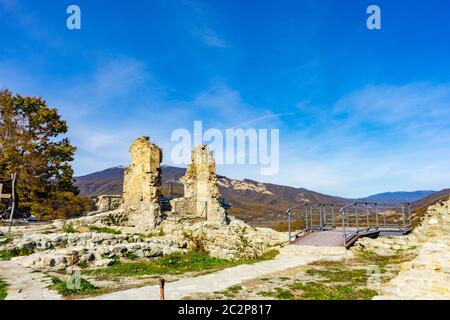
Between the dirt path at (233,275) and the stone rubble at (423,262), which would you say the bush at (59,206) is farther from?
the stone rubble at (423,262)

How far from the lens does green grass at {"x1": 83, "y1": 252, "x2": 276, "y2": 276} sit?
1159cm

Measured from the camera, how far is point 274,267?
1120 centimetres

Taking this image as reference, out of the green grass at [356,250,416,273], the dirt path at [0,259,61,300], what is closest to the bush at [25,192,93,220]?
the dirt path at [0,259,61,300]

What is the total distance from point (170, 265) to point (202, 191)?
46.8 ft

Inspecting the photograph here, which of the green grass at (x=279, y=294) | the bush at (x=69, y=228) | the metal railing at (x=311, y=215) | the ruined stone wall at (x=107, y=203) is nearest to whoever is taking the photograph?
the green grass at (x=279, y=294)

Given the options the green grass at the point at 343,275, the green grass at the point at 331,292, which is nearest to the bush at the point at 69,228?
the green grass at the point at 343,275

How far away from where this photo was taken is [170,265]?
42.7 feet

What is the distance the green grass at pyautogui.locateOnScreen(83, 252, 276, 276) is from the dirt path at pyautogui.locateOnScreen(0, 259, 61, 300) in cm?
185

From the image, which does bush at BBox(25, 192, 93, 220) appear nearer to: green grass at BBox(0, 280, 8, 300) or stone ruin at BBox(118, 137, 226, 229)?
stone ruin at BBox(118, 137, 226, 229)

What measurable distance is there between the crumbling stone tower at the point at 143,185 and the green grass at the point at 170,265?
10297 mm

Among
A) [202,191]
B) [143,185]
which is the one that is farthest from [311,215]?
[143,185]

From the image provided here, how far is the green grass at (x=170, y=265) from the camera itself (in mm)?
11586
